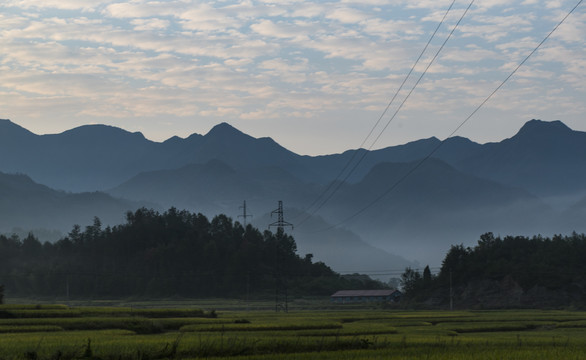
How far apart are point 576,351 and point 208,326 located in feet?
110

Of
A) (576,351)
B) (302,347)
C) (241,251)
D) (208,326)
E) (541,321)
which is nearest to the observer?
(576,351)

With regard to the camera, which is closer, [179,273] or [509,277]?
[509,277]

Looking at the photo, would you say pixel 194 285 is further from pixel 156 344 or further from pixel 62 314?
pixel 156 344

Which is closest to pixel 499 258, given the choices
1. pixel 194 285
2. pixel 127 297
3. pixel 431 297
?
pixel 431 297

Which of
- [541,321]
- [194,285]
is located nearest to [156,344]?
[541,321]

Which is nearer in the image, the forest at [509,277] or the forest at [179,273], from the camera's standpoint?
the forest at [509,277]

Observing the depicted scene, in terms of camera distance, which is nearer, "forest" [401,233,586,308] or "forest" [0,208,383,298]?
"forest" [401,233,586,308]

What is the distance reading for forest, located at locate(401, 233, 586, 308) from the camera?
5300 inches

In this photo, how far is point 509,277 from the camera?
142 m

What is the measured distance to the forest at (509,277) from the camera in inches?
5300

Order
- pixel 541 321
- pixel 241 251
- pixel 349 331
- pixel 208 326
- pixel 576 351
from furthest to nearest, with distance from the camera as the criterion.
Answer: pixel 241 251
pixel 541 321
pixel 208 326
pixel 349 331
pixel 576 351

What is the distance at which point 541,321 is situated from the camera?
7956cm

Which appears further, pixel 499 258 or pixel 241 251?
pixel 241 251

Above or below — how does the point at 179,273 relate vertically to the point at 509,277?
Answer: above
